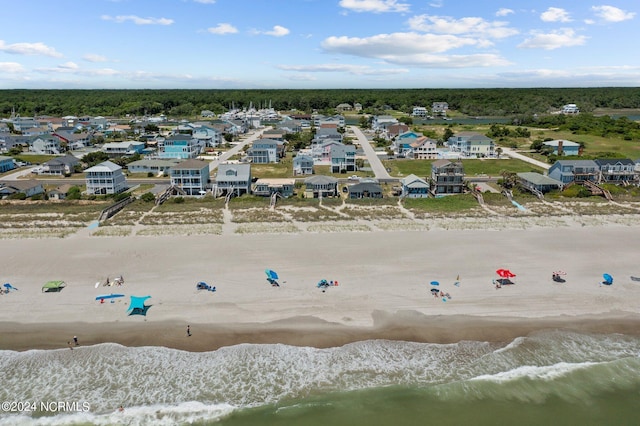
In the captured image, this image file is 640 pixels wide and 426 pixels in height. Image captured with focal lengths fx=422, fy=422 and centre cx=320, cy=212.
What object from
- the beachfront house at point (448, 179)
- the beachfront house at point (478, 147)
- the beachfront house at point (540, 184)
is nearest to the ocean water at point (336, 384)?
the beachfront house at point (448, 179)

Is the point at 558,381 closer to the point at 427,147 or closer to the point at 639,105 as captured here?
the point at 427,147

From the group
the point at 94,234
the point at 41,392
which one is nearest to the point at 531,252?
the point at 41,392

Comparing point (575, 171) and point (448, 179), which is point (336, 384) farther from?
point (575, 171)

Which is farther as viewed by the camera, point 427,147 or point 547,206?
point 427,147

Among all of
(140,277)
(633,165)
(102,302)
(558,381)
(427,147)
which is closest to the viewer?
(558,381)

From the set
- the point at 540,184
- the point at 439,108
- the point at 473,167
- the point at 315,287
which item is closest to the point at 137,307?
the point at 315,287

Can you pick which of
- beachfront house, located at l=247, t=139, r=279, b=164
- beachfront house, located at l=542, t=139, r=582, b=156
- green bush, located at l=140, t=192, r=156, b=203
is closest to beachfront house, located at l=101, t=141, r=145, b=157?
beachfront house, located at l=247, t=139, r=279, b=164

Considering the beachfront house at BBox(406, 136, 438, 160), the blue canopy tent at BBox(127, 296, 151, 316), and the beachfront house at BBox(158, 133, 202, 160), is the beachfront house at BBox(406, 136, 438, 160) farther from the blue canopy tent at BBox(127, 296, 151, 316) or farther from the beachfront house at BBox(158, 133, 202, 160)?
the blue canopy tent at BBox(127, 296, 151, 316)

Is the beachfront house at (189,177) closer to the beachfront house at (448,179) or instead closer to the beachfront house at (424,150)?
the beachfront house at (448,179)
